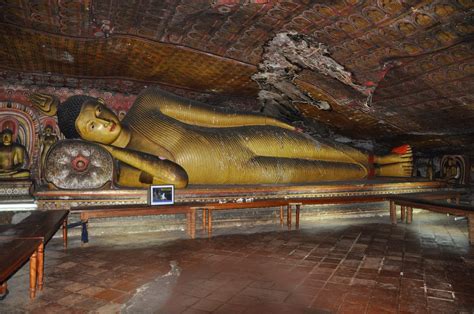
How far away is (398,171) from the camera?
7234mm

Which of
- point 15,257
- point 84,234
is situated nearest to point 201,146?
point 84,234

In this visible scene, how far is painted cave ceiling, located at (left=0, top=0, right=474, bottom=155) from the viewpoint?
378 centimetres

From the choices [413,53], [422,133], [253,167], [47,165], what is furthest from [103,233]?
[422,133]

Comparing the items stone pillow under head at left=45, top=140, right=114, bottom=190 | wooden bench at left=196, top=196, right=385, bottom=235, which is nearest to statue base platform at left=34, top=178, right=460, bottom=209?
stone pillow under head at left=45, top=140, right=114, bottom=190

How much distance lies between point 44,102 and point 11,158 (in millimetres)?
1538

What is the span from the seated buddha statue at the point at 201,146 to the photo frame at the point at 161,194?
1.20 feet

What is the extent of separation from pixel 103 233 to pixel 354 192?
4171 mm

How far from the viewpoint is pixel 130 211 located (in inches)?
161

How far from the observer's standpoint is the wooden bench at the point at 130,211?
396cm

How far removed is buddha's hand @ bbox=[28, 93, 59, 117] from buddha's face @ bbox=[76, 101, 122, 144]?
1207mm

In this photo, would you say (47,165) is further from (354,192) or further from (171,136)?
(354,192)

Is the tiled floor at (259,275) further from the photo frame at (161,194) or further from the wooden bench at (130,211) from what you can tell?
the photo frame at (161,194)

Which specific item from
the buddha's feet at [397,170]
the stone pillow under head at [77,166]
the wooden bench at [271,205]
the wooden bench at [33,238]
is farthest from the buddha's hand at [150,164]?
the buddha's feet at [397,170]

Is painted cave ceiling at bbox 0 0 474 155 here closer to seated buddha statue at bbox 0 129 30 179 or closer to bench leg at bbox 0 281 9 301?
seated buddha statue at bbox 0 129 30 179
